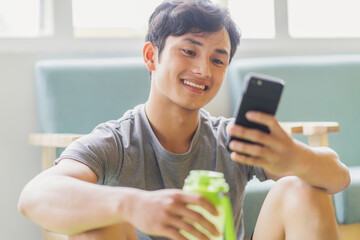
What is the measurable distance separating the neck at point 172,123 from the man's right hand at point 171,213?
51cm

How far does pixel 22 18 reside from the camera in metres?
2.32

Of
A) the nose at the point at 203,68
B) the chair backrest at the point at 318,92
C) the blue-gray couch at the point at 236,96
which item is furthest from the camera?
the chair backrest at the point at 318,92

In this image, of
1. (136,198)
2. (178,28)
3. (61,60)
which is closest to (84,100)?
(61,60)

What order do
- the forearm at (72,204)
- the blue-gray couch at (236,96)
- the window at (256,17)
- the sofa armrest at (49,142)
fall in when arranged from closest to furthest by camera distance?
the forearm at (72,204), the sofa armrest at (49,142), the blue-gray couch at (236,96), the window at (256,17)

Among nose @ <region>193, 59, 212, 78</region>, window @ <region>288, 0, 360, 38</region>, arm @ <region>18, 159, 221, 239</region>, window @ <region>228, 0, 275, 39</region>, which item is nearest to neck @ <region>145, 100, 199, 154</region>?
nose @ <region>193, 59, 212, 78</region>

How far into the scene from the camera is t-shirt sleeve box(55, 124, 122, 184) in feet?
3.85

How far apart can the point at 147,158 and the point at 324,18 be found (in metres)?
1.89

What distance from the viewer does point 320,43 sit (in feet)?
8.82

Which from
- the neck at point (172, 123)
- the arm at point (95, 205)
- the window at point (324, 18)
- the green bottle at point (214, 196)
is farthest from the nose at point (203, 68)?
the window at point (324, 18)

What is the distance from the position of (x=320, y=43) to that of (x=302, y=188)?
167 cm

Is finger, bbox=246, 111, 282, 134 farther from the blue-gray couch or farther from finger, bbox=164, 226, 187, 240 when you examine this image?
the blue-gray couch

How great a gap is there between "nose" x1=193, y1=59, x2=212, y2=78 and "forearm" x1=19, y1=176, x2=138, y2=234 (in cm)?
44

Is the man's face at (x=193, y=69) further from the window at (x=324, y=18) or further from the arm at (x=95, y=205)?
the window at (x=324, y=18)

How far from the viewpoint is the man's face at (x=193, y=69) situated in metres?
1.32
